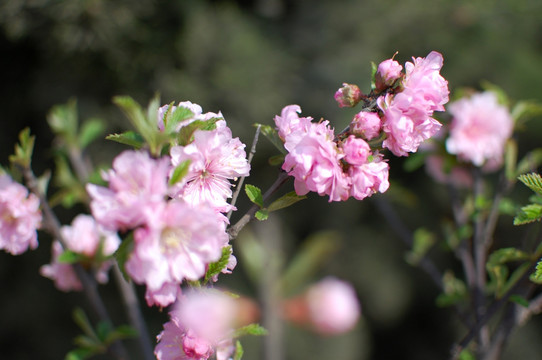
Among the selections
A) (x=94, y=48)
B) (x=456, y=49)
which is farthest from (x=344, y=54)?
(x=94, y=48)

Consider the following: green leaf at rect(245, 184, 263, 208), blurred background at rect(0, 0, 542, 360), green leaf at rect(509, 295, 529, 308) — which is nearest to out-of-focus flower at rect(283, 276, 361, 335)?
blurred background at rect(0, 0, 542, 360)

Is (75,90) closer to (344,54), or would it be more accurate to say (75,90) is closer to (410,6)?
(344,54)

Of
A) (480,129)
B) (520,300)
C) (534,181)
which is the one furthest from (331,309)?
(534,181)

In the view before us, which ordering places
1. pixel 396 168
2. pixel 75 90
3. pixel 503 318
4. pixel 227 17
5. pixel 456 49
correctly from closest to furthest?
pixel 503 318 < pixel 75 90 < pixel 227 17 < pixel 456 49 < pixel 396 168

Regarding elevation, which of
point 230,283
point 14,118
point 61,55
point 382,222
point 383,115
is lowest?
point 230,283

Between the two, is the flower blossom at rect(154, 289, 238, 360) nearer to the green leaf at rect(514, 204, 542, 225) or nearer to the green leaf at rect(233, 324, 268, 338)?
the green leaf at rect(233, 324, 268, 338)

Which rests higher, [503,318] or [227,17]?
[227,17]

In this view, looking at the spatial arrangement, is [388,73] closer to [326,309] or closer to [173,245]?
[173,245]
